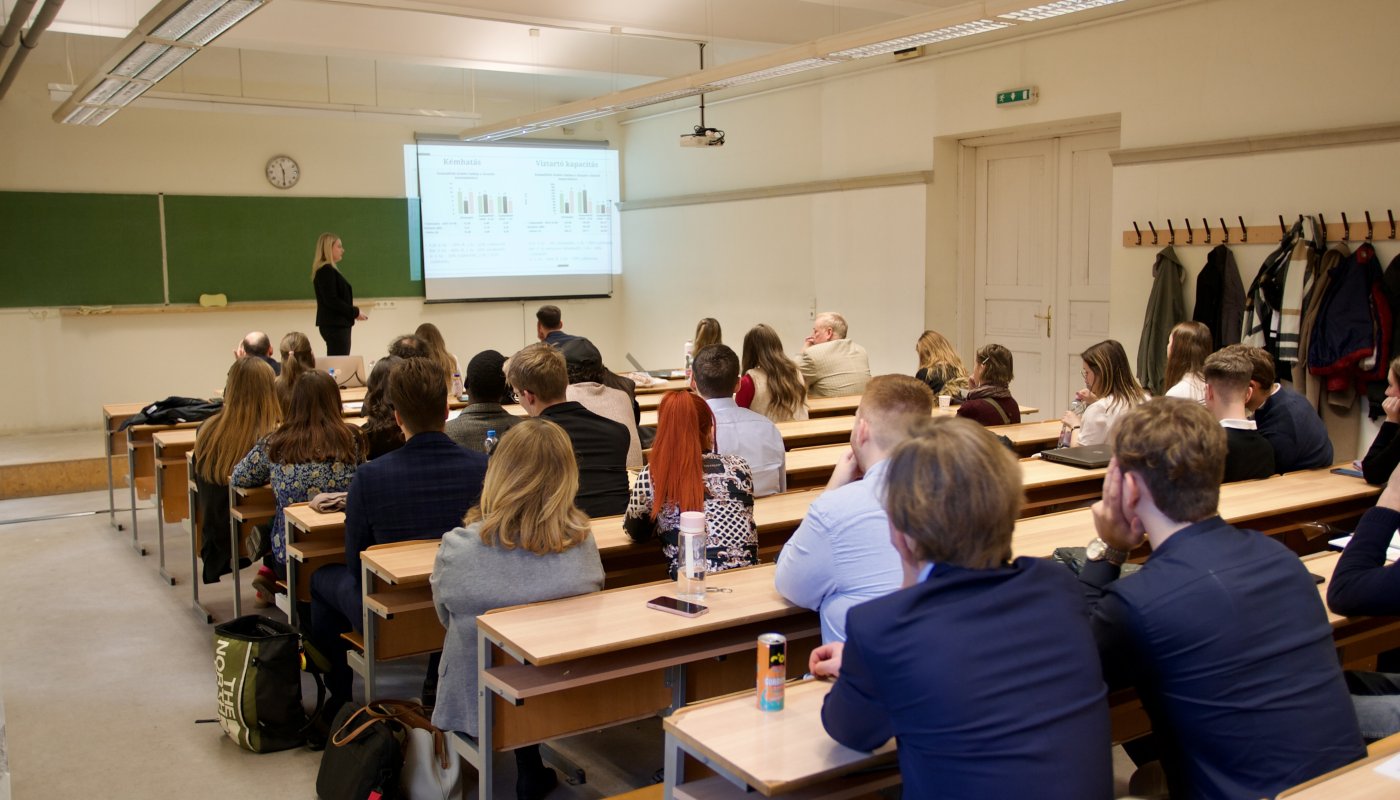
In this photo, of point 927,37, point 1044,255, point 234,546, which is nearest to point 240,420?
point 234,546

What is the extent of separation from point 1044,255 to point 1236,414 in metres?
4.75

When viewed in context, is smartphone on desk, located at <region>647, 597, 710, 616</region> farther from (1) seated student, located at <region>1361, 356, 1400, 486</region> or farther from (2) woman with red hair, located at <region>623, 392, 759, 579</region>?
(1) seated student, located at <region>1361, 356, 1400, 486</region>

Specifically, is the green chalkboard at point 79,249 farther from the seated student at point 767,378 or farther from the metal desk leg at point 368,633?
the metal desk leg at point 368,633

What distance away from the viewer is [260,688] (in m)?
3.77

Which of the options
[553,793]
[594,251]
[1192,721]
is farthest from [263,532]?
[594,251]

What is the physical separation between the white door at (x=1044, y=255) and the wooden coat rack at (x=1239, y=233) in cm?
70

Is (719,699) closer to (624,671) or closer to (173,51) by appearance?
(624,671)

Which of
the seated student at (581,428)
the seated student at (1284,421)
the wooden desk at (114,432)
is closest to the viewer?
the seated student at (581,428)

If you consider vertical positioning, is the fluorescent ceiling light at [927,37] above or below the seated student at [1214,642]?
above

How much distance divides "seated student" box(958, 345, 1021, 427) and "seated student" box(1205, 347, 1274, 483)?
4.37 ft

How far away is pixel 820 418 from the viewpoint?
6.67m

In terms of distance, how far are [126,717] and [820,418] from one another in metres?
3.95

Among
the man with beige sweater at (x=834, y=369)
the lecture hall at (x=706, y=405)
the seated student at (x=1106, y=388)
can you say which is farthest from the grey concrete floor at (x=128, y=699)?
the man with beige sweater at (x=834, y=369)

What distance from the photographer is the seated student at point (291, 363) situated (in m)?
5.45
